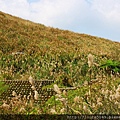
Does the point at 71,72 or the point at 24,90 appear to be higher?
the point at 71,72

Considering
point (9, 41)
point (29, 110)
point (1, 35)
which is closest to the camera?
point (29, 110)

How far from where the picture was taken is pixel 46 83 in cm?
1097

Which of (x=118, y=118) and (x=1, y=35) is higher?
(x=1, y=35)

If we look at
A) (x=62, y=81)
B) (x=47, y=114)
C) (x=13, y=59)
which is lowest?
(x=47, y=114)

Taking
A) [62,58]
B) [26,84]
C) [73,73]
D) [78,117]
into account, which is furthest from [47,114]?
[62,58]

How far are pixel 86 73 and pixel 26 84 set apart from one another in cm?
339

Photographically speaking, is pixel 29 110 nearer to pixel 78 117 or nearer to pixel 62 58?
pixel 78 117

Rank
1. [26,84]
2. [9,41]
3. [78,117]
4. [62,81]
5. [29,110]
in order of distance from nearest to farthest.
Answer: [78,117] → [29,110] → [26,84] → [62,81] → [9,41]

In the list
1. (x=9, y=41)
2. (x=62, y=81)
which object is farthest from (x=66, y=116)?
(x=9, y=41)

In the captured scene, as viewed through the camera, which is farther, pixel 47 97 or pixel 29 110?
pixel 47 97

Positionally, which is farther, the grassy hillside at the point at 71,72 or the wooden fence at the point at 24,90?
the wooden fence at the point at 24,90

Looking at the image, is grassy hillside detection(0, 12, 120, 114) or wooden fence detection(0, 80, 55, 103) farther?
wooden fence detection(0, 80, 55, 103)

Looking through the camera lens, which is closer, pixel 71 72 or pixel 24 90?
pixel 24 90

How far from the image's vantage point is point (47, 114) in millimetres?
6500
